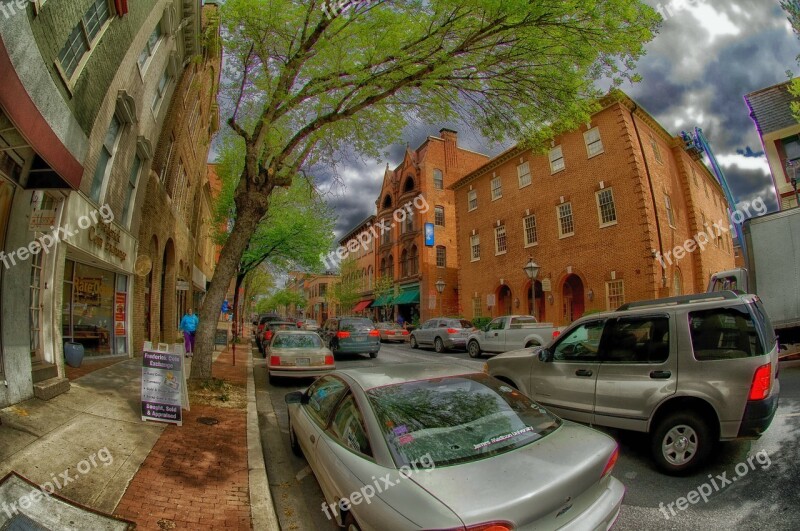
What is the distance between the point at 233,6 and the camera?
7.16 metres

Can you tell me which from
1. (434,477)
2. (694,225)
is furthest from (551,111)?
(694,225)

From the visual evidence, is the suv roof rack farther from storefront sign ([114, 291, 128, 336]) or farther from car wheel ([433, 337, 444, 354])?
car wheel ([433, 337, 444, 354])

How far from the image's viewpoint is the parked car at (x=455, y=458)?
202cm

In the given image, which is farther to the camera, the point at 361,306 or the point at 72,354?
the point at 361,306

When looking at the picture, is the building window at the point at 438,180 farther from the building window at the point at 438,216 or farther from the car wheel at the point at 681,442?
the car wheel at the point at 681,442

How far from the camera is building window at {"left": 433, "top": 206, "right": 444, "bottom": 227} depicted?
34.5 meters

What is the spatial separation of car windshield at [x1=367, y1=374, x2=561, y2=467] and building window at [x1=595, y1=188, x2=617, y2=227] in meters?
17.6

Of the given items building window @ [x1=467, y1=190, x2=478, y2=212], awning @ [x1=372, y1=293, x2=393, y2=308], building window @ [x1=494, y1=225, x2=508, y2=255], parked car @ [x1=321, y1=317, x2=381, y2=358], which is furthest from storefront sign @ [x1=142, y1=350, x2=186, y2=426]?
awning @ [x1=372, y1=293, x2=393, y2=308]

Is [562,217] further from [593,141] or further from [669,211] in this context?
[669,211]

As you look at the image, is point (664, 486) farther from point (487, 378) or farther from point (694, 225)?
point (694, 225)

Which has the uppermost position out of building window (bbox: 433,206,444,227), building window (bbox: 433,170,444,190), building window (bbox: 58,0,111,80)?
building window (bbox: 433,170,444,190)

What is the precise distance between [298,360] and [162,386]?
3.86 m

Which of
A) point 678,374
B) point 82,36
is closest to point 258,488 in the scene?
point 678,374

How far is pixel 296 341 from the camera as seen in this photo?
33.1 ft
